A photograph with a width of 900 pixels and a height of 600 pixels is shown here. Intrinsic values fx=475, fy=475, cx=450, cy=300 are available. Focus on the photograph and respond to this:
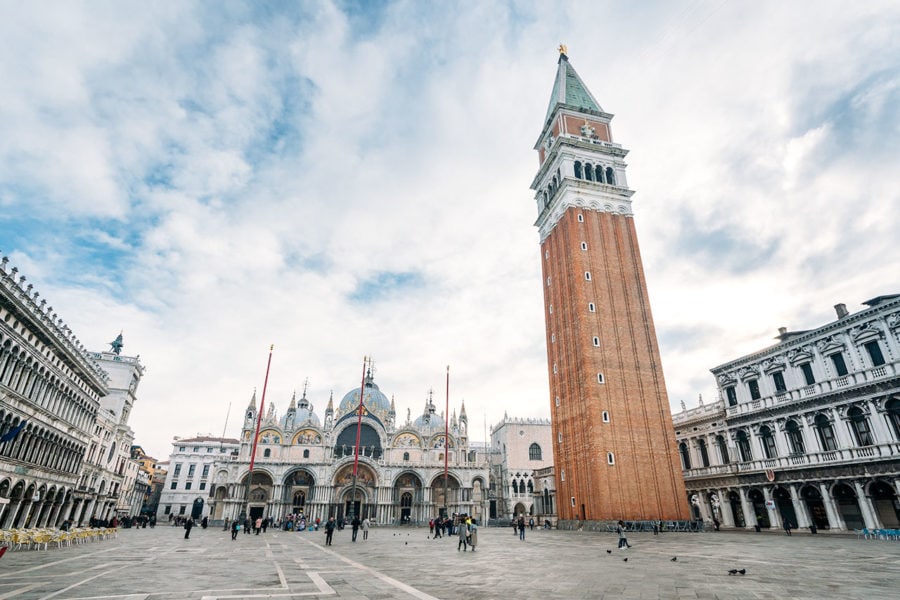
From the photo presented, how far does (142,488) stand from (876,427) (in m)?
82.5

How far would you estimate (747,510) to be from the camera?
31.5 m

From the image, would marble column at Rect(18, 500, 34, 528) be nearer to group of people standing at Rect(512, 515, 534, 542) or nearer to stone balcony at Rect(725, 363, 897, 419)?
group of people standing at Rect(512, 515, 534, 542)

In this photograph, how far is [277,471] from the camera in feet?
171

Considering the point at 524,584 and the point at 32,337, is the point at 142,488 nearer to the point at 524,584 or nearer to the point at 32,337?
the point at 32,337

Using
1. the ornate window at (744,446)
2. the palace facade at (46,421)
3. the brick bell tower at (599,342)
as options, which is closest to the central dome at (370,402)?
the palace facade at (46,421)

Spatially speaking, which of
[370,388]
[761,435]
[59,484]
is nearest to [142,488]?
[370,388]

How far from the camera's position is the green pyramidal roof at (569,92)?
48.2 m

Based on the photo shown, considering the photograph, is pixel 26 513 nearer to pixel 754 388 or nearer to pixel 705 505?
pixel 705 505

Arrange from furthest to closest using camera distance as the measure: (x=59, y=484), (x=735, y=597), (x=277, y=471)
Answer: (x=277, y=471), (x=59, y=484), (x=735, y=597)

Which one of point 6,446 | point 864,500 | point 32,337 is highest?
point 32,337

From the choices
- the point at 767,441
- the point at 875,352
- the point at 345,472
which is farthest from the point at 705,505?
the point at 345,472

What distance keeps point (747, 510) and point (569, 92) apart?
40225mm

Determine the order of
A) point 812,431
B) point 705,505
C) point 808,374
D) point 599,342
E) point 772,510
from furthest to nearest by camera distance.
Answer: point 705,505 < point 599,342 < point 772,510 < point 808,374 < point 812,431

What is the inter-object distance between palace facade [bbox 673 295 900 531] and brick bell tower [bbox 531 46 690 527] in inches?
168
